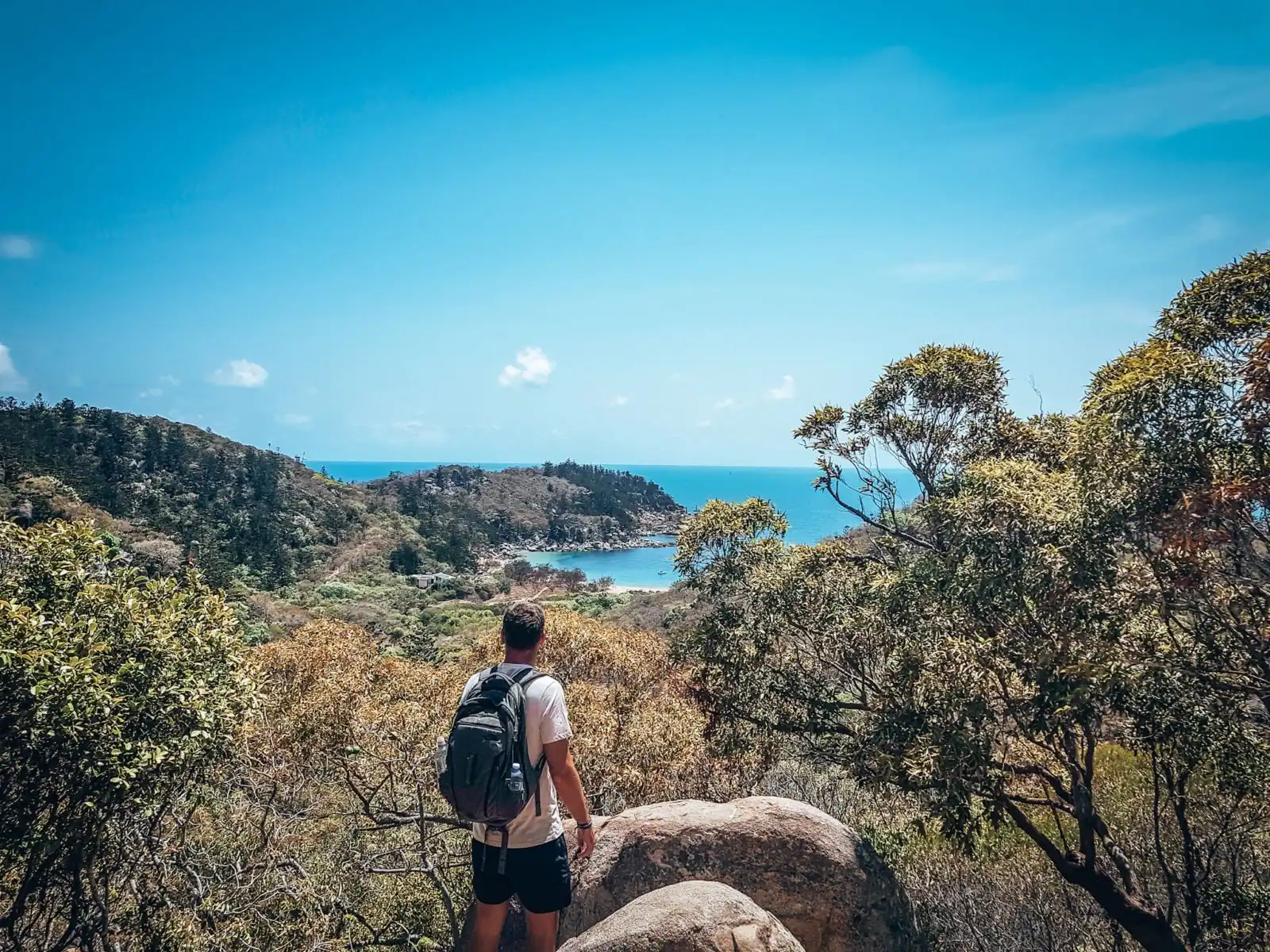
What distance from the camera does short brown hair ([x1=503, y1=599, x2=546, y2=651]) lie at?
4.26m

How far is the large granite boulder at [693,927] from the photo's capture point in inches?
156

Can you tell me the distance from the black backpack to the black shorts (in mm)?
345

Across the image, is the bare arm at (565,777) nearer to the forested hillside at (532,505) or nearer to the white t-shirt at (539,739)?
the white t-shirt at (539,739)

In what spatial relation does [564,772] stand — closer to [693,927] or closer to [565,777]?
[565,777]

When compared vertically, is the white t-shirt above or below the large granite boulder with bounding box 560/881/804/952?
above

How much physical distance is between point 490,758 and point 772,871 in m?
3.96

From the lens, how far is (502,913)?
4395 mm

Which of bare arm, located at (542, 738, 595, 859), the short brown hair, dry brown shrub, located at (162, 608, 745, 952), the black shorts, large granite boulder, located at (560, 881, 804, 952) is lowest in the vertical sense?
dry brown shrub, located at (162, 608, 745, 952)

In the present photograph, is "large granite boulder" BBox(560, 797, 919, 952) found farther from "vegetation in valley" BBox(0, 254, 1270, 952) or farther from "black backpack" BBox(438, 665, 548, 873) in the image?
"black backpack" BBox(438, 665, 548, 873)

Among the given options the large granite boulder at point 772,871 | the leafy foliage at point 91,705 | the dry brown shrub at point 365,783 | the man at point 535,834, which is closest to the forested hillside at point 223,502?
the dry brown shrub at point 365,783

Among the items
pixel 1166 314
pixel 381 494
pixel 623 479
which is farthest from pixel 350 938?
pixel 623 479

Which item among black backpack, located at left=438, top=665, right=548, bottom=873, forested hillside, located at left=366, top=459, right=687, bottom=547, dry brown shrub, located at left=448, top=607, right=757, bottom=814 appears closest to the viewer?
black backpack, located at left=438, top=665, right=548, bottom=873

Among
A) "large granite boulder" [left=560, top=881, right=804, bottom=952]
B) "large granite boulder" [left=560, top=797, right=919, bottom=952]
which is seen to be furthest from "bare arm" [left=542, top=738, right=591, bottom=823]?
"large granite boulder" [left=560, top=797, right=919, bottom=952]

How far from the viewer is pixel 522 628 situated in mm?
4270
